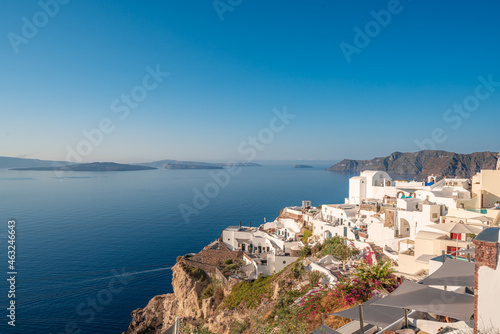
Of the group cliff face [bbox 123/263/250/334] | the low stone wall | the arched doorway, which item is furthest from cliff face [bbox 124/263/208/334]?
the arched doorway

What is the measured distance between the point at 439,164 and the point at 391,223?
119492 millimetres

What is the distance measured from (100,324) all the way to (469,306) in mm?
30309

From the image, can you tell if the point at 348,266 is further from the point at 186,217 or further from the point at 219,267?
the point at 186,217

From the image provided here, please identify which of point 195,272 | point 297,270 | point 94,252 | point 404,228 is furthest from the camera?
point 94,252

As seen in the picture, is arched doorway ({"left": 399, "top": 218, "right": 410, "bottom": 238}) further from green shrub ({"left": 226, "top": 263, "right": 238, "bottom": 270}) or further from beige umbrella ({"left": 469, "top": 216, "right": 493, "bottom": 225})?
green shrub ({"left": 226, "top": 263, "right": 238, "bottom": 270})

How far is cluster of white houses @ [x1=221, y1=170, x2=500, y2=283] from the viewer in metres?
14.8

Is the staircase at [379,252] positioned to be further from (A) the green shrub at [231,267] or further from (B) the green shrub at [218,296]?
(A) the green shrub at [231,267]

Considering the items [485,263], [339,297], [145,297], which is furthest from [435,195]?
[145,297]

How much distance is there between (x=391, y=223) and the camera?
21625 millimetres

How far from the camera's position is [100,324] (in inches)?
1069

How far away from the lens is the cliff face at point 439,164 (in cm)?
10369

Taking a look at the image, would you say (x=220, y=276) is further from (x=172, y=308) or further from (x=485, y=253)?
(x=485, y=253)

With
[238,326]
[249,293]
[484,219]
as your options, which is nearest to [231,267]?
[249,293]

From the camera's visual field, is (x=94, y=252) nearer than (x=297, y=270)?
No
